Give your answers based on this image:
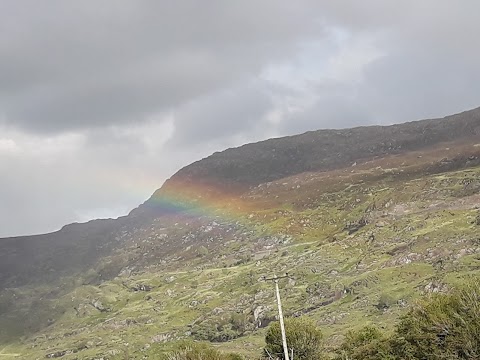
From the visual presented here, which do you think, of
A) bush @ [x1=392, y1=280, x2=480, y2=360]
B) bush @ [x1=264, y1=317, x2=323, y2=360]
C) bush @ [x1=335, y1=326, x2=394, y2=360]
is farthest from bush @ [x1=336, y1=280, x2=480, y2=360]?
bush @ [x1=264, y1=317, x2=323, y2=360]

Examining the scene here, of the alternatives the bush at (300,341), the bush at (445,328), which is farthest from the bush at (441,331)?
the bush at (300,341)

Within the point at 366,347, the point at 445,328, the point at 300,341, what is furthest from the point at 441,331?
the point at 300,341

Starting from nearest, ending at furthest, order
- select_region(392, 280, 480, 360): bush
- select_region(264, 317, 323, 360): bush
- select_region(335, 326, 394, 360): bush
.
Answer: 1. select_region(392, 280, 480, 360): bush
2. select_region(335, 326, 394, 360): bush
3. select_region(264, 317, 323, 360): bush

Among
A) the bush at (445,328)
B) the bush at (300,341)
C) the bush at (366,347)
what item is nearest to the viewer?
the bush at (445,328)

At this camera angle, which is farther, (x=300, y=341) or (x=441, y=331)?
(x=300, y=341)

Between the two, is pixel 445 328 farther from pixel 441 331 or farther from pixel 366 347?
pixel 366 347

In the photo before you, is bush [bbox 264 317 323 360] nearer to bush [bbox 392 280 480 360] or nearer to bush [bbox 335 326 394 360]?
bush [bbox 335 326 394 360]

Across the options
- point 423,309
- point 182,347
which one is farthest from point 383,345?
point 182,347

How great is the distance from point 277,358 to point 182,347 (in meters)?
19.9

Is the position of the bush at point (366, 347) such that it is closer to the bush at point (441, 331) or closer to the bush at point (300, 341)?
the bush at point (441, 331)

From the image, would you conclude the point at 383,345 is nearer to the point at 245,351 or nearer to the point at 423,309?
the point at 423,309

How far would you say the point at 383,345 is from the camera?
305ft

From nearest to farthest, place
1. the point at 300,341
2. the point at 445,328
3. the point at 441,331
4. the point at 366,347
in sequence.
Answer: the point at 445,328
the point at 441,331
the point at 366,347
the point at 300,341

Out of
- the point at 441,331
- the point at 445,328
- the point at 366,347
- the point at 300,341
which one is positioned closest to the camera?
the point at 445,328
